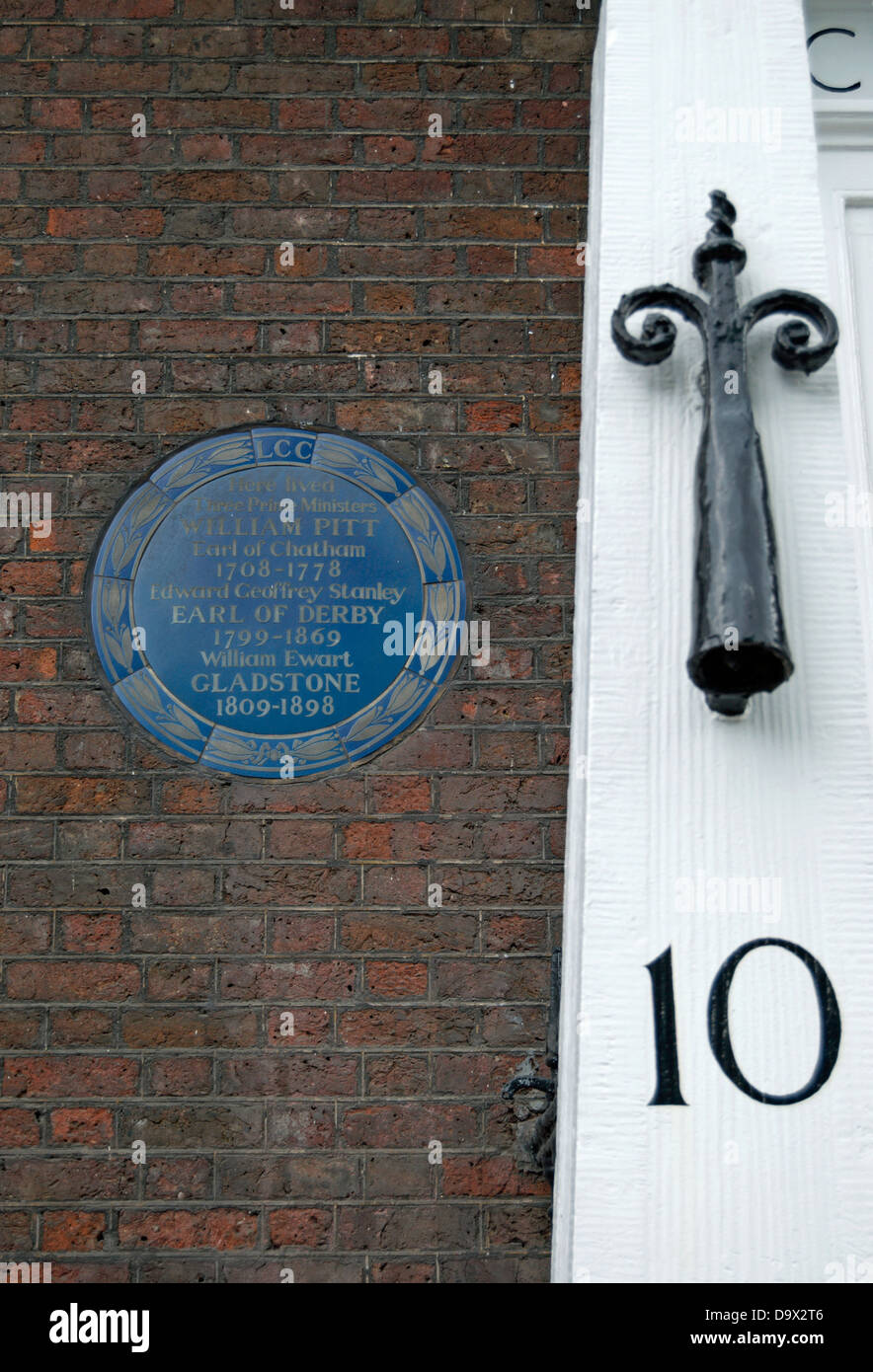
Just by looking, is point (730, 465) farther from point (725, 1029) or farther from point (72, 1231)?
point (72, 1231)

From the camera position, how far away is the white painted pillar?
1645mm

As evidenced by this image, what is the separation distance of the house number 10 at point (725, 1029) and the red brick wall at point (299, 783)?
3.46 feet

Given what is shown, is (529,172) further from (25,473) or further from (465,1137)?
(465,1137)

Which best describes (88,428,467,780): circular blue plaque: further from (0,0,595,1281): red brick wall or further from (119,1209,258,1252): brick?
(119,1209,258,1252): brick

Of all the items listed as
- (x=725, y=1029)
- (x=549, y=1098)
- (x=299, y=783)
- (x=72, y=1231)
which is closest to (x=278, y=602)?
(x=299, y=783)

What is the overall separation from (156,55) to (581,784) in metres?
2.18

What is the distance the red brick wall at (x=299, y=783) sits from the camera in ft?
8.71

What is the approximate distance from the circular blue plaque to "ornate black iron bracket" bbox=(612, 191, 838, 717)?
42.1 inches

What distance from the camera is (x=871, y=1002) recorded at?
1.69m

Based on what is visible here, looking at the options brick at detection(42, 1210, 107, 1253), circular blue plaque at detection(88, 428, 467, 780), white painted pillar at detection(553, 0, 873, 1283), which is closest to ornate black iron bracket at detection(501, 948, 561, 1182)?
white painted pillar at detection(553, 0, 873, 1283)

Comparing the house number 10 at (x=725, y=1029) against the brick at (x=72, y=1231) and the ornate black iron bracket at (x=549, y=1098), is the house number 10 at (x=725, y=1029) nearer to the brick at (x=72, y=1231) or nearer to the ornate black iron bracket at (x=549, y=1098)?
the ornate black iron bracket at (x=549, y=1098)

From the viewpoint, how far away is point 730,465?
1.81 m

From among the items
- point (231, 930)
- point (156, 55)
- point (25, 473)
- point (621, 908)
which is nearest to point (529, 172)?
point (156, 55)

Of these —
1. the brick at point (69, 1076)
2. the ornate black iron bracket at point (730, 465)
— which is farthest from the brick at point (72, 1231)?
the ornate black iron bracket at point (730, 465)
